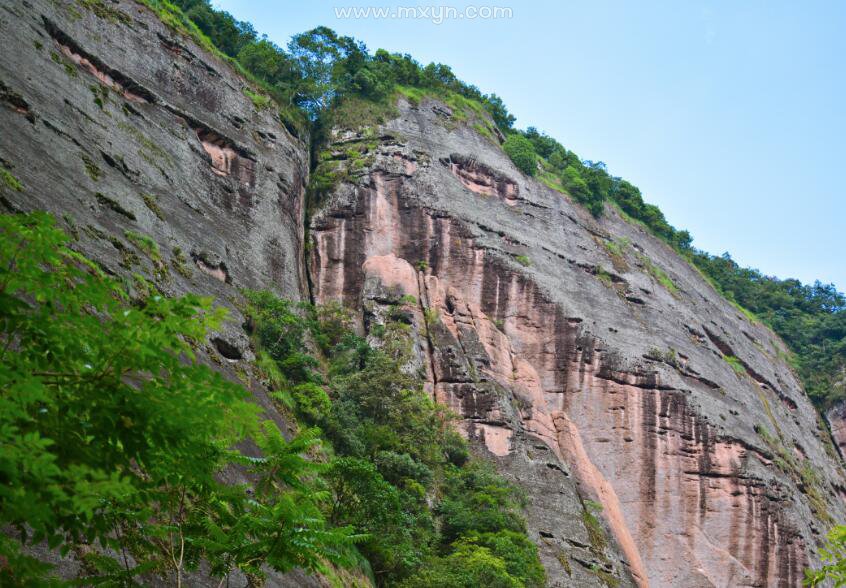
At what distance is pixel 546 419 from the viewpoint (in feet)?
104

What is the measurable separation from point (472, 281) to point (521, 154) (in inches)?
497

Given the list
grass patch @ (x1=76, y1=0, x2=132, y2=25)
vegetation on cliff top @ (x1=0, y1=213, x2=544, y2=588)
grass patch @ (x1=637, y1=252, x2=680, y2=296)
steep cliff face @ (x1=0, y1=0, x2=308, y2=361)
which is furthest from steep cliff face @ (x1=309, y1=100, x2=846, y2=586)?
vegetation on cliff top @ (x1=0, y1=213, x2=544, y2=588)

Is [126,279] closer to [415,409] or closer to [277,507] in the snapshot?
[277,507]

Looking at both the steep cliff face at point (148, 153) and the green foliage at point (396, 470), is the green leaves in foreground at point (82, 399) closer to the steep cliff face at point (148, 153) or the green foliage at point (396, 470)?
the steep cliff face at point (148, 153)

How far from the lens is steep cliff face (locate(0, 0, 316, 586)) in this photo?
1717 centimetres

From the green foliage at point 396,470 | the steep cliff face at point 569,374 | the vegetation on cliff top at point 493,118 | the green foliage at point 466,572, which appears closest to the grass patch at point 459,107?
the vegetation on cliff top at point 493,118

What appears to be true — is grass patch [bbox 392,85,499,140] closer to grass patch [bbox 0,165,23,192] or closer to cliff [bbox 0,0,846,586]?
cliff [bbox 0,0,846,586]

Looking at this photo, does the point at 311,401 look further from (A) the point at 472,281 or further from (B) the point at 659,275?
(B) the point at 659,275

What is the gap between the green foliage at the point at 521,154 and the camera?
4475 cm

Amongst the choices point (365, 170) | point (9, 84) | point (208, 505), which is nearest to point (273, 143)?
point (365, 170)

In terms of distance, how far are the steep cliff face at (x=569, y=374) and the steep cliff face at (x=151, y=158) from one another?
436cm

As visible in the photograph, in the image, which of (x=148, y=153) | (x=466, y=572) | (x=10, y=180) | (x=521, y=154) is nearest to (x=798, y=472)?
(x=521, y=154)

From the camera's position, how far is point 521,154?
147 ft

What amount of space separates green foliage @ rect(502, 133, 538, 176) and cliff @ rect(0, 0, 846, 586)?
1.09 m
